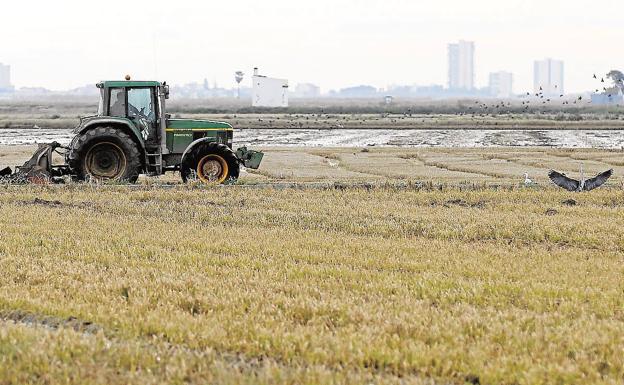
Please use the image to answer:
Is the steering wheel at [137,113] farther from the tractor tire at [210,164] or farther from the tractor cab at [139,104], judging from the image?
the tractor tire at [210,164]

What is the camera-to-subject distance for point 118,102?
19891 millimetres

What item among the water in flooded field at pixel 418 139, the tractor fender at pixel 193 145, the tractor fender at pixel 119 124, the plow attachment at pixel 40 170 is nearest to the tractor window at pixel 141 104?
the tractor fender at pixel 119 124

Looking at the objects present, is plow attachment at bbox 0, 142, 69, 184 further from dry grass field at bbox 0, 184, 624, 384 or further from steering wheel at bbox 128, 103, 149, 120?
dry grass field at bbox 0, 184, 624, 384

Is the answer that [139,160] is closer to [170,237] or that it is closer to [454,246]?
[170,237]

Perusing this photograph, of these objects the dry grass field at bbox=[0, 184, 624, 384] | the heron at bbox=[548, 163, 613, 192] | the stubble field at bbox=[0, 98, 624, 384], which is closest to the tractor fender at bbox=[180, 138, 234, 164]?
the stubble field at bbox=[0, 98, 624, 384]

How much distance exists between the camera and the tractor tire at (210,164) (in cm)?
2052

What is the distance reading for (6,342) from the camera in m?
6.68

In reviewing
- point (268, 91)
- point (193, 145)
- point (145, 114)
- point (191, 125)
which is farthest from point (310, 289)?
point (268, 91)

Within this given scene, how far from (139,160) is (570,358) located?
1482cm

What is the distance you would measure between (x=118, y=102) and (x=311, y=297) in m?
12.8

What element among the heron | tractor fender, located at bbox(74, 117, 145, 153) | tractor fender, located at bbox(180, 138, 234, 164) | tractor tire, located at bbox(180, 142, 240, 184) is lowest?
the heron

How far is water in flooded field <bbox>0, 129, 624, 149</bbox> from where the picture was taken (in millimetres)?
46625

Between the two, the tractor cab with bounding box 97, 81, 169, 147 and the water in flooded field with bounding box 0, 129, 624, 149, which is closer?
the tractor cab with bounding box 97, 81, 169, 147

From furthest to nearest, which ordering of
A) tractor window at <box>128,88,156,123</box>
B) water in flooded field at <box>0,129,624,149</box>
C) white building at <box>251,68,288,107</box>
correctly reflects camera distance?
1. white building at <box>251,68,288,107</box>
2. water in flooded field at <box>0,129,624,149</box>
3. tractor window at <box>128,88,156,123</box>
